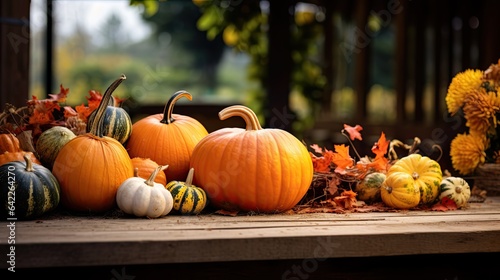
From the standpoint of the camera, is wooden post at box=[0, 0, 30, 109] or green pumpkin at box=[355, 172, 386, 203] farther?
wooden post at box=[0, 0, 30, 109]

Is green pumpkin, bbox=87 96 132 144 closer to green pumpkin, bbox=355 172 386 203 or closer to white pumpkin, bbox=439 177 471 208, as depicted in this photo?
green pumpkin, bbox=355 172 386 203

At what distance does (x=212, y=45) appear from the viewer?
69.6 ft

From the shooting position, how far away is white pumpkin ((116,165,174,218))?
215cm

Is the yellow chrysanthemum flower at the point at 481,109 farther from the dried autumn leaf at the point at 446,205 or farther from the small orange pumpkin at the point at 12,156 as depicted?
the small orange pumpkin at the point at 12,156

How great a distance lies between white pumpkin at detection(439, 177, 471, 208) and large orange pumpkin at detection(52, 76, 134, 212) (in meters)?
1.18

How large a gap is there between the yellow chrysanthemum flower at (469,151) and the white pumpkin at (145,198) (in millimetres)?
1416

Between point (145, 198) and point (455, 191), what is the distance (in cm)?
117

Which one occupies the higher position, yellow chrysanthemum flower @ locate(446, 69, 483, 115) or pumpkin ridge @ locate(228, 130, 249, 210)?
yellow chrysanthemum flower @ locate(446, 69, 483, 115)

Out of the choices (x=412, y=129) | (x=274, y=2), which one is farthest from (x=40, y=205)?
(x=412, y=129)

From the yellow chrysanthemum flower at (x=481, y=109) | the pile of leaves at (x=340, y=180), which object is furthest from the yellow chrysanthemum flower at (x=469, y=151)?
the pile of leaves at (x=340, y=180)

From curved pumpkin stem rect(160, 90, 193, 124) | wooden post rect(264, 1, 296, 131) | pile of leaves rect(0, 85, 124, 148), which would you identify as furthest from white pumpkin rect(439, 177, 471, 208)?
wooden post rect(264, 1, 296, 131)

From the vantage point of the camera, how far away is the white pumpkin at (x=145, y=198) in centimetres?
215

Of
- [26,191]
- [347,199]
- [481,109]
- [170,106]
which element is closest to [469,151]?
[481,109]

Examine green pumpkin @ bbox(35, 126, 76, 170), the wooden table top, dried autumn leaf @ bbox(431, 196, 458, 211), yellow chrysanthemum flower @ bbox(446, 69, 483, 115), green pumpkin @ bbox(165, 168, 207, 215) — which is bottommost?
the wooden table top
